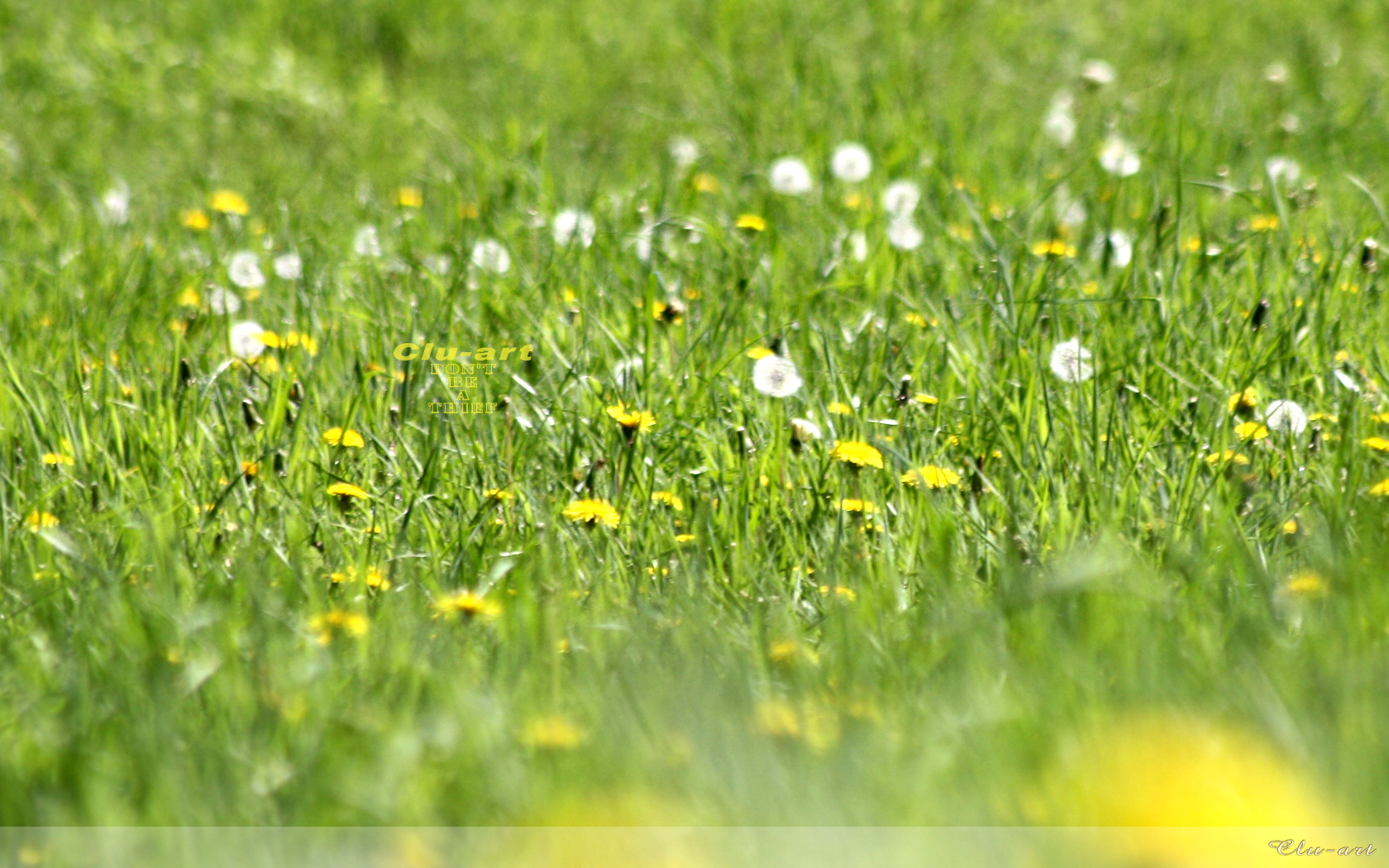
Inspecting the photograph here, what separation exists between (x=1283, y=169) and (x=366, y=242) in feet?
7.42

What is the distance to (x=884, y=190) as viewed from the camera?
3.58 m

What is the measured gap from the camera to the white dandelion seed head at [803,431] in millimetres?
2236

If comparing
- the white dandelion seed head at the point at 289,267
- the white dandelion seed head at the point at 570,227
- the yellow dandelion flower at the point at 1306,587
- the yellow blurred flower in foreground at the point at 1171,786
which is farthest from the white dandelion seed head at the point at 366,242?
the yellow blurred flower in foreground at the point at 1171,786

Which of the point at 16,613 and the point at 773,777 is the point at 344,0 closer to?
the point at 16,613

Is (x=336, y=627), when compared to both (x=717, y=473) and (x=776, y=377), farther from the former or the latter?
(x=776, y=377)

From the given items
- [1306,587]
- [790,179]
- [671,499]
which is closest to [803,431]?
[671,499]

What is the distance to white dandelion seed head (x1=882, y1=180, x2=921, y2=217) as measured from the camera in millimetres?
3422

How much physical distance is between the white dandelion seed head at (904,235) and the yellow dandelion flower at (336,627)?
1828 mm

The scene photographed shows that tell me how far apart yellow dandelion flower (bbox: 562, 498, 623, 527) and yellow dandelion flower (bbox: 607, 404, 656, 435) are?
0.18m

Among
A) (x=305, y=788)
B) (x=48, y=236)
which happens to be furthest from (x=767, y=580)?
(x=48, y=236)

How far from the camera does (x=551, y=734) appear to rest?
1424 millimetres

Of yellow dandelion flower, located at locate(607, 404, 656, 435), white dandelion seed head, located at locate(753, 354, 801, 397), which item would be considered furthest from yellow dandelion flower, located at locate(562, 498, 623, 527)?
white dandelion seed head, located at locate(753, 354, 801, 397)
